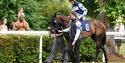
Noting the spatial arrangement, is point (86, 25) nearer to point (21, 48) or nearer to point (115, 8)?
point (115, 8)

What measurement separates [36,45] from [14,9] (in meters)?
6.88

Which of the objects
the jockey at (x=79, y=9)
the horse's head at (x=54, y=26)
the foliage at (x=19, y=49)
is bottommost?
the foliage at (x=19, y=49)

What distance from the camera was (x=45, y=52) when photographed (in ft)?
53.6

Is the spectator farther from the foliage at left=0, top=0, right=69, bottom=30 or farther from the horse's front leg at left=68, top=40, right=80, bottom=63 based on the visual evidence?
the foliage at left=0, top=0, right=69, bottom=30

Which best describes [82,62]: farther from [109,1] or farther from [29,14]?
[29,14]

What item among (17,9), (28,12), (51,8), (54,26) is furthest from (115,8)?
(51,8)

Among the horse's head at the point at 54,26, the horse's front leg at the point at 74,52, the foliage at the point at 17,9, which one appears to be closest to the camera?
the horse's front leg at the point at 74,52

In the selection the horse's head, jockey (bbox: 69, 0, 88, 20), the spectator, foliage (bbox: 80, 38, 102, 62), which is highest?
Result: jockey (bbox: 69, 0, 88, 20)

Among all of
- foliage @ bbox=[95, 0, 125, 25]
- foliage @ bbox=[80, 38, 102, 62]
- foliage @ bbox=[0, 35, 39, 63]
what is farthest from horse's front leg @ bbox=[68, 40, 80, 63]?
foliage @ bbox=[80, 38, 102, 62]

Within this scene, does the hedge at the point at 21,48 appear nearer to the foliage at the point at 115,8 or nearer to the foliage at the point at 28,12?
the foliage at the point at 115,8

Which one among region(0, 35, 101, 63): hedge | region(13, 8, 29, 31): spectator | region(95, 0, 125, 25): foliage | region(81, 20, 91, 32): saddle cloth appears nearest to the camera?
region(81, 20, 91, 32): saddle cloth

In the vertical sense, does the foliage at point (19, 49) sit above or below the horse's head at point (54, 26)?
below

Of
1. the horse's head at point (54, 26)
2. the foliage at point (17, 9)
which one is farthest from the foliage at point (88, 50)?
the foliage at point (17, 9)

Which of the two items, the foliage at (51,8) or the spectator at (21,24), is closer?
the spectator at (21,24)
